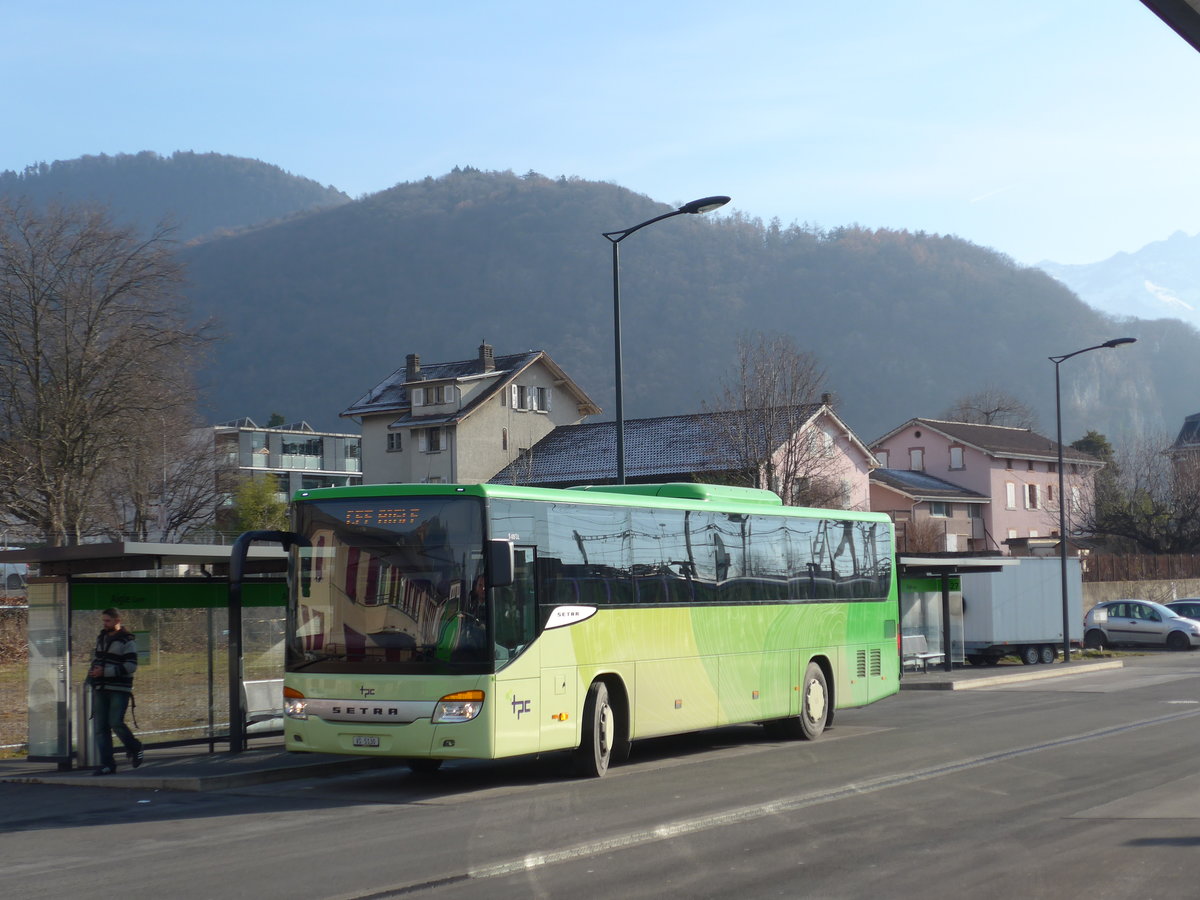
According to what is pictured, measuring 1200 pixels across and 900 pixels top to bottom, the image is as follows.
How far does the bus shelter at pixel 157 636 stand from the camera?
52.8 ft

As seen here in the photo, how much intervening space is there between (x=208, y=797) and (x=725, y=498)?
7.44m

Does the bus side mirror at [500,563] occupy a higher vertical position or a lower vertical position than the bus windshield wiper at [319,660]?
higher

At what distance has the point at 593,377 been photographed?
149 meters

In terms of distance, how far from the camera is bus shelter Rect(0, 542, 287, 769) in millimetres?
16094

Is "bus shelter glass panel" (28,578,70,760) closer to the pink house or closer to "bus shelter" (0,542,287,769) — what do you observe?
"bus shelter" (0,542,287,769)

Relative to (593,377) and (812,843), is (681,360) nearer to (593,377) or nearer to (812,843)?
(593,377)

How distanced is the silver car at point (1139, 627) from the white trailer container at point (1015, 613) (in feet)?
21.3

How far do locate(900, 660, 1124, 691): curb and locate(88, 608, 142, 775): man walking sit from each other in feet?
59.3

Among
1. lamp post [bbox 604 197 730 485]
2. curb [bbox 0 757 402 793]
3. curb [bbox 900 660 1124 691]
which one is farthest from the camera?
curb [bbox 900 660 1124 691]

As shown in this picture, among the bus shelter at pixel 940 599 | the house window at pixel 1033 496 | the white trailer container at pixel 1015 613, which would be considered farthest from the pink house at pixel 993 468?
the bus shelter at pixel 940 599

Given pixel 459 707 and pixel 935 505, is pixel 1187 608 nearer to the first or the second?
pixel 935 505

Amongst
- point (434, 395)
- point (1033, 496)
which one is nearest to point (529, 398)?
point (434, 395)

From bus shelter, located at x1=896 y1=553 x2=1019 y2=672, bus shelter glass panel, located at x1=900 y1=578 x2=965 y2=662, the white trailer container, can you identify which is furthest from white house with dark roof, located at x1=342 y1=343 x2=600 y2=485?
bus shelter, located at x1=896 y1=553 x2=1019 y2=672

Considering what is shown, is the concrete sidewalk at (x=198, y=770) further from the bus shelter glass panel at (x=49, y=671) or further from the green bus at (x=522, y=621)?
the green bus at (x=522, y=621)
